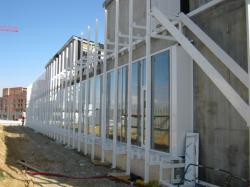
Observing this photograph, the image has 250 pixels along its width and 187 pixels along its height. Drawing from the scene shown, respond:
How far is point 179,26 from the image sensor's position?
8.09m

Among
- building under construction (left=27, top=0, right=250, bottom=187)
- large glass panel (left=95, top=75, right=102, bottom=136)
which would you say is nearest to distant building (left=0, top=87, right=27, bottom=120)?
large glass panel (left=95, top=75, right=102, bottom=136)

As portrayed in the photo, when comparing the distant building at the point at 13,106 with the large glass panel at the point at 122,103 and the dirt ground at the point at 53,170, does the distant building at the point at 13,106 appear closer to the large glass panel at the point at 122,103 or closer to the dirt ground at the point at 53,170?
the dirt ground at the point at 53,170

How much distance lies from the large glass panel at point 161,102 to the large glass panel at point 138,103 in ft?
2.57

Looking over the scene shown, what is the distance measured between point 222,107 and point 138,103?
151 inches

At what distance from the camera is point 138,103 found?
10.2m

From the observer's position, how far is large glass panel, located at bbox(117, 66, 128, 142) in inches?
443

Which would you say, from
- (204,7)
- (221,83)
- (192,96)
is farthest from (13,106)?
(221,83)

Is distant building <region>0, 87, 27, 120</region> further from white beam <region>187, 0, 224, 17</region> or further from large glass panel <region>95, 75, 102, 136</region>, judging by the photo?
white beam <region>187, 0, 224, 17</region>

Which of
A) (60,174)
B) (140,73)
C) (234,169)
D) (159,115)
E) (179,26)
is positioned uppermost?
(179,26)

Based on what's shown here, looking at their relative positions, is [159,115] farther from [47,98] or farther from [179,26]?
[47,98]

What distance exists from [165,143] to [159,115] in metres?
0.80

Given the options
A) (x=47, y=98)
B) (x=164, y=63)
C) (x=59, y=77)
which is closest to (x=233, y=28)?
(x=164, y=63)

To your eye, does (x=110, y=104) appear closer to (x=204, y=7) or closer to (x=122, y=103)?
(x=122, y=103)

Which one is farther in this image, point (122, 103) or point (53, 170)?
point (122, 103)
